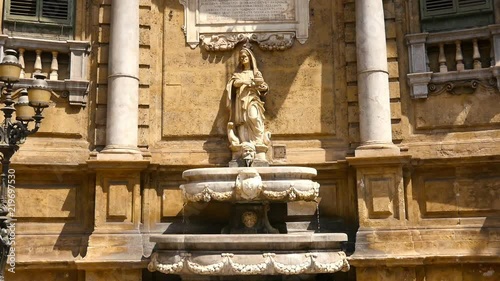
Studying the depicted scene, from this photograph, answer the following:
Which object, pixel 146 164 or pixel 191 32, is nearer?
pixel 146 164

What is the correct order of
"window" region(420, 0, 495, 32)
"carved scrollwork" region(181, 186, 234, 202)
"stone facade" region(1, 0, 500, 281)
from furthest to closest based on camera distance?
"window" region(420, 0, 495, 32), "stone facade" region(1, 0, 500, 281), "carved scrollwork" region(181, 186, 234, 202)

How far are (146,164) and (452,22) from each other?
5871mm

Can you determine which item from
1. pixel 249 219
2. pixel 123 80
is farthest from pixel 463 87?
pixel 123 80

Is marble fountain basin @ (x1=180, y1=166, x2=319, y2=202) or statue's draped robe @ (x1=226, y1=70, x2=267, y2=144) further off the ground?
statue's draped robe @ (x1=226, y1=70, x2=267, y2=144)

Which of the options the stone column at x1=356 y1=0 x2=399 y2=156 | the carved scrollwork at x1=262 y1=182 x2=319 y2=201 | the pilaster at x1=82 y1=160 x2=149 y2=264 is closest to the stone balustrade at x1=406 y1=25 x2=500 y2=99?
the stone column at x1=356 y1=0 x2=399 y2=156

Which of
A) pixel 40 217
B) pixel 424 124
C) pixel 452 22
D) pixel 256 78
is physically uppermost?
pixel 452 22

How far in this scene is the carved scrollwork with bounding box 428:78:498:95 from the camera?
9523mm

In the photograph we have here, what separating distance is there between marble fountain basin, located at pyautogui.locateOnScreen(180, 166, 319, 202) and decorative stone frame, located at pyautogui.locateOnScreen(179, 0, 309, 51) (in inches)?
119

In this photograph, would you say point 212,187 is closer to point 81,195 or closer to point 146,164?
point 146,164

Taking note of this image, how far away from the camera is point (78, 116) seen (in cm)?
1002

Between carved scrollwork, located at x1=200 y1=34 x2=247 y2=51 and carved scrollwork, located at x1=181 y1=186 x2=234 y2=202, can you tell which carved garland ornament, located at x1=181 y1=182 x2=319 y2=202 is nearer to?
carved scrollwork, located at x1=181 y1=186 x2=234 y2=202

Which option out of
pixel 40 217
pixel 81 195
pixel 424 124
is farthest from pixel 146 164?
pixel 424 124

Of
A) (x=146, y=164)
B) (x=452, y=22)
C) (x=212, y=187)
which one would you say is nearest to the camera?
(x=212, y=187)

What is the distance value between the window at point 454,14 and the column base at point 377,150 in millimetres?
2352
